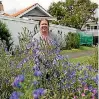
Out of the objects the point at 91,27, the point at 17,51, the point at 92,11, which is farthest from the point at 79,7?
the point at 17,51

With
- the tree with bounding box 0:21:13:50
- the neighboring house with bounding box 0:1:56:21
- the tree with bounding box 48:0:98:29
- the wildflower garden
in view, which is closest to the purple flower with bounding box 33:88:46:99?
the wildflower garden

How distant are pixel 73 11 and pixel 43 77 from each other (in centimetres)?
5091

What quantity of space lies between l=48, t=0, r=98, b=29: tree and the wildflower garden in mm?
43776

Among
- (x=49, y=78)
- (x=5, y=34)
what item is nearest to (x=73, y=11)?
(x=5, y=34)

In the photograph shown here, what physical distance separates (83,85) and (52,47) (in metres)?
0.75

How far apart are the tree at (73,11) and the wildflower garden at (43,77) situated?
43.8m

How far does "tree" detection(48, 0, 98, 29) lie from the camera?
4891 centimetres

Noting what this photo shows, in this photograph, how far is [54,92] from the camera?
3645 millimetres

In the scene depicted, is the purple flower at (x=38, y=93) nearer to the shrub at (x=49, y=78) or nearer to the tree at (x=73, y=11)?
the shrub at (x=49, y=78)

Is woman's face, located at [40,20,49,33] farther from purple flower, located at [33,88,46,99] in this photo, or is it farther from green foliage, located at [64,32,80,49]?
green foliage, located at [64,32,80,49]

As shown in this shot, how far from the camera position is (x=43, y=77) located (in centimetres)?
391

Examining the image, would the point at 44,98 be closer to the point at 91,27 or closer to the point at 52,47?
the point at 52,47

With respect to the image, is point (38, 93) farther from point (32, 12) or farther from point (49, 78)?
point (32, 12)

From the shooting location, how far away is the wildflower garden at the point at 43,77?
3498 millimetres
